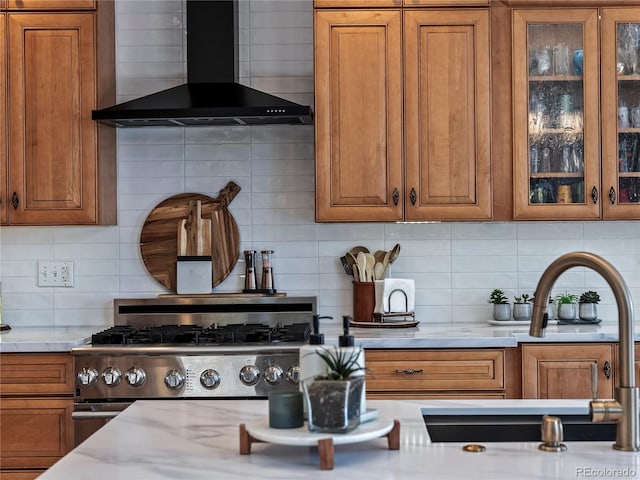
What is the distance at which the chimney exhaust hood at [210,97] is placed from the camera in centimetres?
371

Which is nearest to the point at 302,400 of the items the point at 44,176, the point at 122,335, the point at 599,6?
the point at 122,335

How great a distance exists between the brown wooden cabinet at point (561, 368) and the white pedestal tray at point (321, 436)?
190cm

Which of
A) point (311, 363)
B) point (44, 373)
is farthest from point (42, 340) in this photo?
point (311, 363)

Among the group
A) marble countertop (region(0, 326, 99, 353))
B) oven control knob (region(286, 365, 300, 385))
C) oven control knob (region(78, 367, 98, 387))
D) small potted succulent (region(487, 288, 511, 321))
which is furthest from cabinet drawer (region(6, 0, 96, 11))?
small potted succulent (region(487, 288, 511, 321))

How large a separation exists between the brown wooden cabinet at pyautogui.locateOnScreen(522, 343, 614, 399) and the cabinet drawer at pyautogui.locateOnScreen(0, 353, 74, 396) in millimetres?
1888

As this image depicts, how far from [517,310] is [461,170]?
0.73m

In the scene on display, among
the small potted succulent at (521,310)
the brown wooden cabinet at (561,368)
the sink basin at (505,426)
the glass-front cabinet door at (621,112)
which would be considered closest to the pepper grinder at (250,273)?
the small potted succulent at (521,310)

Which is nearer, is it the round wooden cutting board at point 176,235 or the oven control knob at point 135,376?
the oven control knob at point 135,376

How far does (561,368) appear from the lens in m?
3.51

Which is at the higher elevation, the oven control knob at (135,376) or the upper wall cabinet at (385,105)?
the upper wall cabinet at (385,105)

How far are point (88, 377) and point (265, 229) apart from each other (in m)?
1.17

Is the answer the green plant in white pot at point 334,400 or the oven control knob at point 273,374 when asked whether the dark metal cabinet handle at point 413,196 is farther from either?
the green plant in white pot at point 334,400

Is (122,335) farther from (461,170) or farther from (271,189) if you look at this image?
(461,170)

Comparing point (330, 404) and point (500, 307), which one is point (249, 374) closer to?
point (500, 307)
